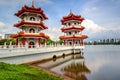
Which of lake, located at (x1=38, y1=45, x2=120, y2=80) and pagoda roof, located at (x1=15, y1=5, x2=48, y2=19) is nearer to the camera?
lake, located at (x1=38, y1=45, x2=120, y2=80)

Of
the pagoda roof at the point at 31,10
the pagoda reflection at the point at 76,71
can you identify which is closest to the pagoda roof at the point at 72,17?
the pagoda roof at the point at 31,10

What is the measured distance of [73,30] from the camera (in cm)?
4116

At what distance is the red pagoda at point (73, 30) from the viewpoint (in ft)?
134

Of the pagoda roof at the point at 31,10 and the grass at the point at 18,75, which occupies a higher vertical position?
the pagoda roof at the point at 31,10

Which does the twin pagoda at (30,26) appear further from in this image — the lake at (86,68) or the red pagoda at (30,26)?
the lake at (86,68)

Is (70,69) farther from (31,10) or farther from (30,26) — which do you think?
(31,10)

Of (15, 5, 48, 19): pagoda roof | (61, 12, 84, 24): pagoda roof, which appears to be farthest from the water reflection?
(61, 12, 84, 24): pagoda roof

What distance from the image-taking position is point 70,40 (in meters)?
42.2

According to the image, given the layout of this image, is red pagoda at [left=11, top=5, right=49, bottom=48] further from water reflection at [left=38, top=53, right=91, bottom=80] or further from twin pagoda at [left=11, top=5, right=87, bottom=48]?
water reflection at [left=38, top=53, right=91, bottom=80]

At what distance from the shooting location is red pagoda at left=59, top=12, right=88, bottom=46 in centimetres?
4071

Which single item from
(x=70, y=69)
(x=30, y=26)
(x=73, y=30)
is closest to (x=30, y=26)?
(x=30, y=26)

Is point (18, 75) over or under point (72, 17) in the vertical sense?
under

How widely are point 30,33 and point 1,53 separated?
11.3m

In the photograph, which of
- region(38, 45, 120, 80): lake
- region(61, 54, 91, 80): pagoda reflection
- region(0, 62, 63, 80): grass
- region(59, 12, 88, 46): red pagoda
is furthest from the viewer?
region(59, 12, 88, 46): red pagoda
